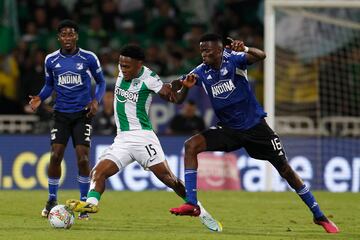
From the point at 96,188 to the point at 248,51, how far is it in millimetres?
2418

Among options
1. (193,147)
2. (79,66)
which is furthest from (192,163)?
(79,66)

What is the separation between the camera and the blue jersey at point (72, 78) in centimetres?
1463

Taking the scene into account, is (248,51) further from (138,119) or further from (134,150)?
(134,150)

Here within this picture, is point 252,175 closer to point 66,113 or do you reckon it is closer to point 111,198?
point 111,198

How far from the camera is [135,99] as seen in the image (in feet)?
42.6

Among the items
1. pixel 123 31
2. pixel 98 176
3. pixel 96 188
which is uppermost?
pixel 123 31

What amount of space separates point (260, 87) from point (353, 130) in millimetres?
2471

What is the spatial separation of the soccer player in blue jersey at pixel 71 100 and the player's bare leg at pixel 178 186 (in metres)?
1.79

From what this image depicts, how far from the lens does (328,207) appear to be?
55.5ft

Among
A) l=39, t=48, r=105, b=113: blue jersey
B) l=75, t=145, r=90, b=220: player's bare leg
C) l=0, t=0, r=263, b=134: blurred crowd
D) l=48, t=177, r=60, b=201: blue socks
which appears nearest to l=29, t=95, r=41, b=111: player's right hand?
l=39, t=48, r=105, b=113: blue jersey

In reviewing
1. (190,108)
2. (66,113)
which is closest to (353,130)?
(190,108)

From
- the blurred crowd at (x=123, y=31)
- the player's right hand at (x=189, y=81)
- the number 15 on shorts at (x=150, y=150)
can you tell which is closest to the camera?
the player's right hand at (x=189, y=81)

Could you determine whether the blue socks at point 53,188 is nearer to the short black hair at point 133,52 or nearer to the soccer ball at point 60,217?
the soccer ball at point 60,217

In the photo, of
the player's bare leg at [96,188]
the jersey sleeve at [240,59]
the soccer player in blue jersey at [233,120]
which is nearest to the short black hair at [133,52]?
the soccer player in blue jersey at [233,120]
